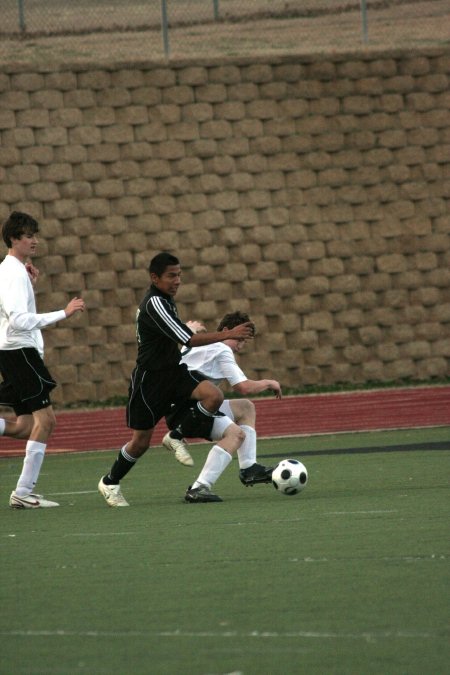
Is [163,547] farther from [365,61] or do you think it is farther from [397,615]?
[365,61]

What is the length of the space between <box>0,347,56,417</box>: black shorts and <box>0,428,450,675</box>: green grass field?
0.77m

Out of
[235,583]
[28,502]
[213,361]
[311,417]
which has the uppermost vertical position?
[213,361]

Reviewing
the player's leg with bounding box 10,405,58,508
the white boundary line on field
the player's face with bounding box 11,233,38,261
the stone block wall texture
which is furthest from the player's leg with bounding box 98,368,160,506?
the stone block wall texture

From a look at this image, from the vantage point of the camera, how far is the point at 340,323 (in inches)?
869

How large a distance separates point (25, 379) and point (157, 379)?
1.00 m

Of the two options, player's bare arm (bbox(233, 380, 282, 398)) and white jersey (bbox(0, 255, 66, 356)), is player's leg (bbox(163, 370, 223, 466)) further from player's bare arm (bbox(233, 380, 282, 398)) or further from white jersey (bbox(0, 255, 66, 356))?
white jersey (bbox(0, 255, 66, 356))

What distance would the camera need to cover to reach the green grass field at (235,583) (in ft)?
15.8

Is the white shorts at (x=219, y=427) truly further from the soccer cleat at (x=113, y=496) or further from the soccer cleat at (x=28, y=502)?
the soccer cleat at (x=28, y=502)

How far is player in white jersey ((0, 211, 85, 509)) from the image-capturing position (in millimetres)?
9891

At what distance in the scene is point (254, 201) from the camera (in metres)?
21.9

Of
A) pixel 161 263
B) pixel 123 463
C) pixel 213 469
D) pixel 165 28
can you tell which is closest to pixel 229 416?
pixel 213 469

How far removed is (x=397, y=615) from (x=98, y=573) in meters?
1.84

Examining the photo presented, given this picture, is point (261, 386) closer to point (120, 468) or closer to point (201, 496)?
point (201, 496)

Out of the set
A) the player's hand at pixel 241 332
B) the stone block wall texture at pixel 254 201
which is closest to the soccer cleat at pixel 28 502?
the player's hand at pixel 241 332
